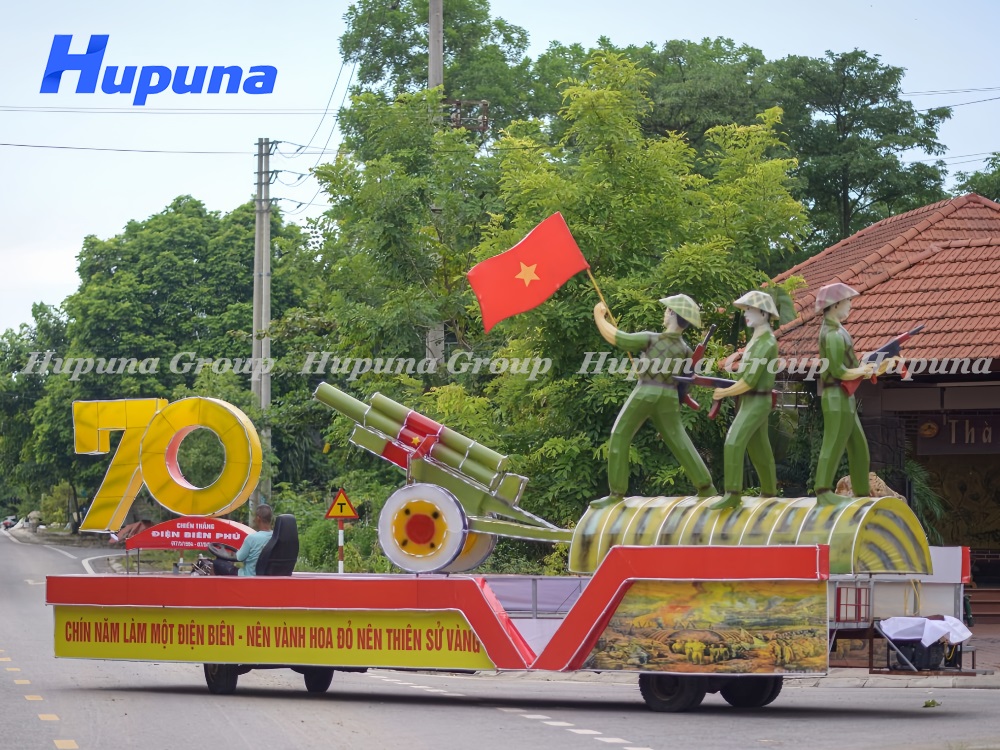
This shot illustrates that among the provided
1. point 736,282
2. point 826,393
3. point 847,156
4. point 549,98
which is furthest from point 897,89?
point 826,393

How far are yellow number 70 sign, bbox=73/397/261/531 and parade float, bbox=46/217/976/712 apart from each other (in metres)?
0.02

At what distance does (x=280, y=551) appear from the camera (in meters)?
15.1

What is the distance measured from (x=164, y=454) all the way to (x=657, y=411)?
18.5ft

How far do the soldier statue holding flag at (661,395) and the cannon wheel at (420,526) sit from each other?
176 centimetres

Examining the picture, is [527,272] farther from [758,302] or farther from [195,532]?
[195,532]

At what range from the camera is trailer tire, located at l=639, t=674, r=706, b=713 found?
519 inches

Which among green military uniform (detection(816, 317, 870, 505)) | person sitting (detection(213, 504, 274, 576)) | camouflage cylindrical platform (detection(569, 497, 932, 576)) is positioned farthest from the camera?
person sitting (detection(213, 504, 274, 576))

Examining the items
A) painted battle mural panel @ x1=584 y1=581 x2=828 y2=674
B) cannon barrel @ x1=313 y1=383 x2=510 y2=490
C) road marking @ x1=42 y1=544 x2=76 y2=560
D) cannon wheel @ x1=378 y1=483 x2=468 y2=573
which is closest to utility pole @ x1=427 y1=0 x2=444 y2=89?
cannon barrel @ x1=313 y1=383 x2=510 y2=490

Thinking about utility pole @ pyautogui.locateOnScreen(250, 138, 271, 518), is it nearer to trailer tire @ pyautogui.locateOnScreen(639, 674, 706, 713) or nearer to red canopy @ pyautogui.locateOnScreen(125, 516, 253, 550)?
red canopy @ pyautogui.locateOnScreen(125, 516, 253, 550)

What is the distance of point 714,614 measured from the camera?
41.0ft

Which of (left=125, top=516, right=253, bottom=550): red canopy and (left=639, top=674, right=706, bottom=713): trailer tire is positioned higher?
(left=125, top=516, right=253, bottom=550): red canopy

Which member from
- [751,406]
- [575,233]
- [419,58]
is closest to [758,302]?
[751,406]

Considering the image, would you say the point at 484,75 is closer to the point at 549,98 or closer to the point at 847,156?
the point at 549,98

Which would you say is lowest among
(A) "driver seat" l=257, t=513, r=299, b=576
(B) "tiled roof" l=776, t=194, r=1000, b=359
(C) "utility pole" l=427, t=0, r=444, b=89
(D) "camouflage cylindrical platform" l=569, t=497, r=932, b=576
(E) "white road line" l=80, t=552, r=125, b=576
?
(E) "white road line" l=80, t=552, r=125, b=576
